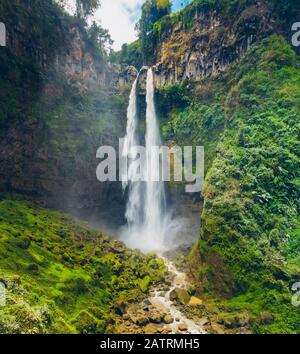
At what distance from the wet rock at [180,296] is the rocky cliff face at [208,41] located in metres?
27.2

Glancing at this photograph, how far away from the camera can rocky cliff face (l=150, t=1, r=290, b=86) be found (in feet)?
123

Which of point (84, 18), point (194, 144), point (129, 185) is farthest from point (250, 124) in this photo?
point (84, 18)

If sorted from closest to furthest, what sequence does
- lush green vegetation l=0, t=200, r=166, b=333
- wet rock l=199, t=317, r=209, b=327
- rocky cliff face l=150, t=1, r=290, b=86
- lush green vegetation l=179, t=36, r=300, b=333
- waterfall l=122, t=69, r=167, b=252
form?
lush green vegetation l=0, t=200, r=166, b=333, wet rock l=199, t=317, r=209, b=327, lush green vegetation l=179, t=36, r=300, b=333, waterfall l=122, t=69, r=167, b=252, rocky cliff face l=150, t=1, r=290, b=86

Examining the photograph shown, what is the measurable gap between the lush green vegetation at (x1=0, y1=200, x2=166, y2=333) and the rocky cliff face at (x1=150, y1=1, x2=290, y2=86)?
2420cm

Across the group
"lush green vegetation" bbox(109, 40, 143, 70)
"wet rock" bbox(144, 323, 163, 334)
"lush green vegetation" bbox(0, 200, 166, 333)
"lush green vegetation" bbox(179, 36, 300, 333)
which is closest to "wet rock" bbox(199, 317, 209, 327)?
"lush green vegetation" bbox(179, 36, 300, 333)

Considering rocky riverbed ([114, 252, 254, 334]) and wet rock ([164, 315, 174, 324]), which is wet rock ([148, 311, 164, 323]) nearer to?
rocky riverbed ([114, 252, 254, 334])

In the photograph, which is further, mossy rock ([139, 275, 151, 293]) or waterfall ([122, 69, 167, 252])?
waterfall ([122, 69, 167, 252])

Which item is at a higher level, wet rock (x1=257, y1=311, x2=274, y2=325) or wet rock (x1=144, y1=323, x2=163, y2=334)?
wet rock (x1=257, y1=311, x2=274, y2=325)

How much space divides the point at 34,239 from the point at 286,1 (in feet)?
114

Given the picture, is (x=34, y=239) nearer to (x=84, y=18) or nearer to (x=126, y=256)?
(x=126, y=256)

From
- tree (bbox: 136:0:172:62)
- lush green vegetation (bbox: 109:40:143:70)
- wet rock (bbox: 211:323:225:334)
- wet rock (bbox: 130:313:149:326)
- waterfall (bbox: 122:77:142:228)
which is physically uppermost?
tree (bbox: 136:0:172:62)

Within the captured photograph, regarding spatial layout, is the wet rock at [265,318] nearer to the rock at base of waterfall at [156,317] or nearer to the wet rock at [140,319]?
the rock at base of waterfall at [156,317]

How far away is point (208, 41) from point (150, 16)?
14.6 meters

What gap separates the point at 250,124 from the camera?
31375mm
